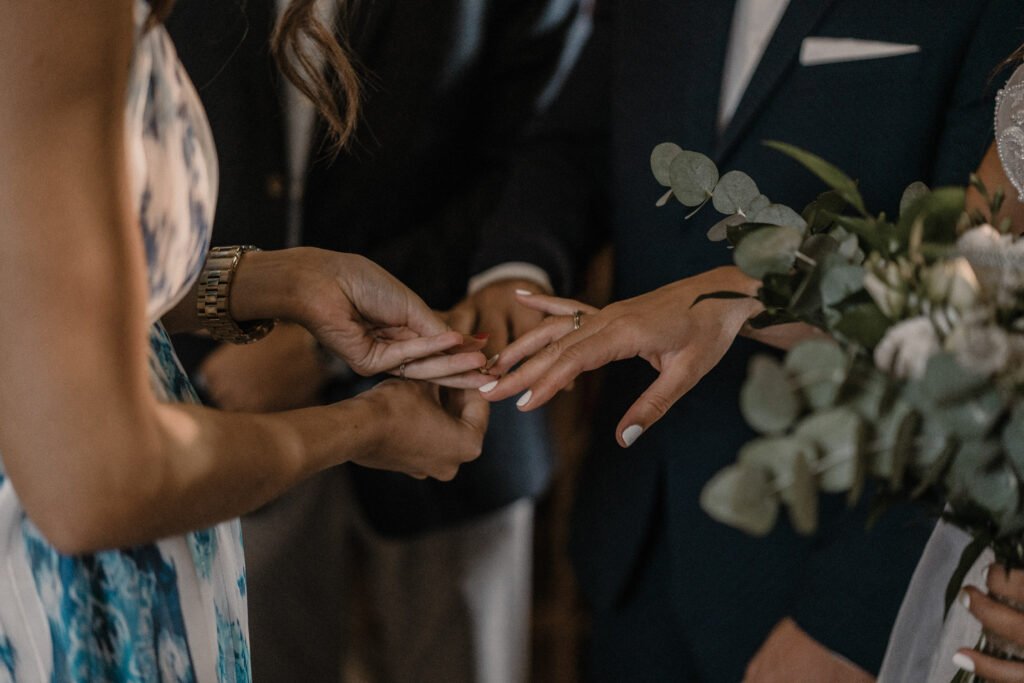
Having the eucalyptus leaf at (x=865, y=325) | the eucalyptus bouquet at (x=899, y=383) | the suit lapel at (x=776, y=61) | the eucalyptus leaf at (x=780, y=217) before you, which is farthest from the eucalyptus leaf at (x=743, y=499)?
the suit lapel at (x=776, y=61)

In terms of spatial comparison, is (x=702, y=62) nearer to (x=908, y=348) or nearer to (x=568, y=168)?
(x=568, y=168)

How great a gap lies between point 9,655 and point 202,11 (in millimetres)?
505

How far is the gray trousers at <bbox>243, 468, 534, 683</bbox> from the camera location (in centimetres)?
127

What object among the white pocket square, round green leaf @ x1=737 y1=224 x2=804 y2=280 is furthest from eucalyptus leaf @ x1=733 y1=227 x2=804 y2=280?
the white pocket square

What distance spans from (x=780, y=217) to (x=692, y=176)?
0.25 feet

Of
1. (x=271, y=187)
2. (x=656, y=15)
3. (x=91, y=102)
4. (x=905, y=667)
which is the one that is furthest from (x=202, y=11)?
(x=905, y=667)

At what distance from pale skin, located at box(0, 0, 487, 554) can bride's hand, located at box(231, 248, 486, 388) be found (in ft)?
0.63

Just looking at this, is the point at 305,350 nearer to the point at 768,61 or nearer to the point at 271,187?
the point at 271,187

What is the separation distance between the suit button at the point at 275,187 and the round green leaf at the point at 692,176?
40 centimetres

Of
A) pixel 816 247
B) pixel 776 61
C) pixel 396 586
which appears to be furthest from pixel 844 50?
pixel 396 586

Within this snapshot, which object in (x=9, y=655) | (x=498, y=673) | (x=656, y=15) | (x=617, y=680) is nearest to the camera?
(x=9, y=655)

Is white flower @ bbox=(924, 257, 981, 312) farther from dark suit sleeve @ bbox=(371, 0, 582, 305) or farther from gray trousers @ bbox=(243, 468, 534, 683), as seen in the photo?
gray trousers @ bbox=(243, 468, 534, 683)

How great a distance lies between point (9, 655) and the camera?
1.97 ft

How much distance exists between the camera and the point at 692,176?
0.69 m
